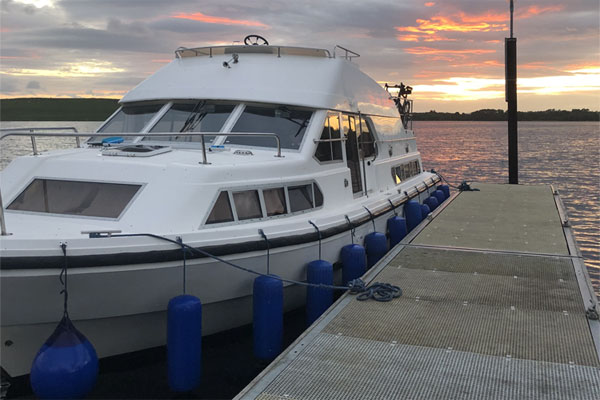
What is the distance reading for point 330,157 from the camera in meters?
7.76

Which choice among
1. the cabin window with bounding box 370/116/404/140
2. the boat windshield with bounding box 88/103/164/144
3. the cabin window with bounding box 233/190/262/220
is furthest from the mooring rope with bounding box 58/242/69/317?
the cabin window with bounding box 370/116/404/140

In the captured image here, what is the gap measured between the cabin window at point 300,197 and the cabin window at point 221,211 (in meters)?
1.00

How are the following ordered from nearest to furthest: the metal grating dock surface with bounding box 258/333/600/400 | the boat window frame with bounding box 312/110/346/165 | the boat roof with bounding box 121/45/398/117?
the metal grating dock surface with bounding box 258/333/600/400 < the boat window frame with bounding box 312/110/346/165 < the boat roof with bounding box 121/45/398/117

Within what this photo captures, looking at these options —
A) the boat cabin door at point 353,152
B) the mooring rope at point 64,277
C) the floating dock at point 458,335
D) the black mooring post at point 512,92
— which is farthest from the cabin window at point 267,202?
the black mooring post at point 512,92

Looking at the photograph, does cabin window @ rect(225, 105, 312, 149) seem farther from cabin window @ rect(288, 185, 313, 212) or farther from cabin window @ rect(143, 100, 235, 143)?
cabin window @ rect(288, 185, 313, 212)

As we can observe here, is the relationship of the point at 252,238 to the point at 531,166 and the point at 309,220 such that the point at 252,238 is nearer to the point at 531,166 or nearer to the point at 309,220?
the point at 309,220

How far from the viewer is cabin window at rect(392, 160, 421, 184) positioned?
35.0 ft

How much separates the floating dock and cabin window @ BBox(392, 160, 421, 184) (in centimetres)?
284

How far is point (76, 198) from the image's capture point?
19.1 ft

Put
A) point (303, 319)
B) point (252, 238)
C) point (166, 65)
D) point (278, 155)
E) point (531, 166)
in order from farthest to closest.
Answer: point (531, 166) < point (166, 65) < point (303, 319) < point (278, 155) < point (252, 238)

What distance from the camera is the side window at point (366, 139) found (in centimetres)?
896

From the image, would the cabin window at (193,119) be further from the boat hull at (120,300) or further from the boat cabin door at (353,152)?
the boat hull at (120,300)

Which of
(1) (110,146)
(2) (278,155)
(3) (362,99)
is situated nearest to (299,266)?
(2) (278,155)

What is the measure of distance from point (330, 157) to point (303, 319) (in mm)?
2228
